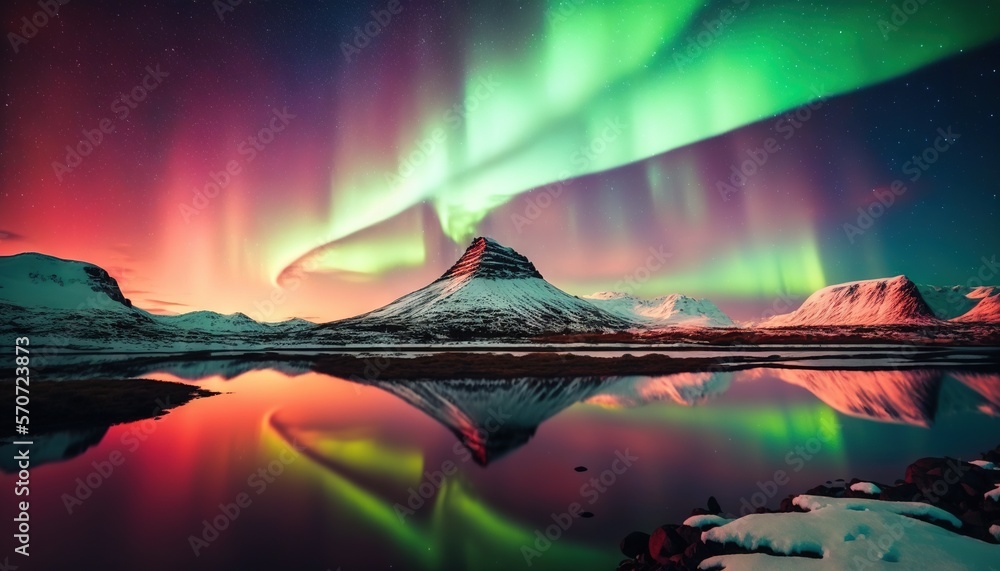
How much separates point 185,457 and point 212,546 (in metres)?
10.4

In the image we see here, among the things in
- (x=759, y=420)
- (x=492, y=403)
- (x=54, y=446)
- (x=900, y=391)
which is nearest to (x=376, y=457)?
(x=492, y=403)

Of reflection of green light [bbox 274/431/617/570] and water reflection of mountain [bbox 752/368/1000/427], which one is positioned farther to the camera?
water reflection of mountain [bbox 752/368/1000/427]

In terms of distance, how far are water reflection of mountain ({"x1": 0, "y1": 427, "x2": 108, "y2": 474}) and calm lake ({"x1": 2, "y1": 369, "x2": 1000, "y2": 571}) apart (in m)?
0.22

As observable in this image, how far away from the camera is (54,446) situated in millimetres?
19953

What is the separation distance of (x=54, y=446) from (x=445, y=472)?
67.2ft

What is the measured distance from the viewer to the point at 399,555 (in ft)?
33.6

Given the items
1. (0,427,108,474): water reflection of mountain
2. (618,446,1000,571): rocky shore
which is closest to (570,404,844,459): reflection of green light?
(618,446,1000,571): rocky shore

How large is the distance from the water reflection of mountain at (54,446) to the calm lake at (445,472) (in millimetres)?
217

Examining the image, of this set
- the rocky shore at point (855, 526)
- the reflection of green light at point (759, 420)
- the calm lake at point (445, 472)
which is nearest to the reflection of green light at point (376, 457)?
the calm lake at point (445, 472)

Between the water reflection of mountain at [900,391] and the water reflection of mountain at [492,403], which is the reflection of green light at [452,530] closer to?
the water reflection of mountain at [492,403]

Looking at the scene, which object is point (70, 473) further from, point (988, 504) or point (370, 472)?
point (988, 504)

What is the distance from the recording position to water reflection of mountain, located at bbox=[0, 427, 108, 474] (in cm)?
1755

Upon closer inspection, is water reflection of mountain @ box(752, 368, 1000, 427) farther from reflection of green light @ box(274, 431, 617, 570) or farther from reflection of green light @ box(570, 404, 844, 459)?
reflection of green light @ box(274, 431, 617, 570)

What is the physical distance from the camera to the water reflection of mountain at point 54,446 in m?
17.5
